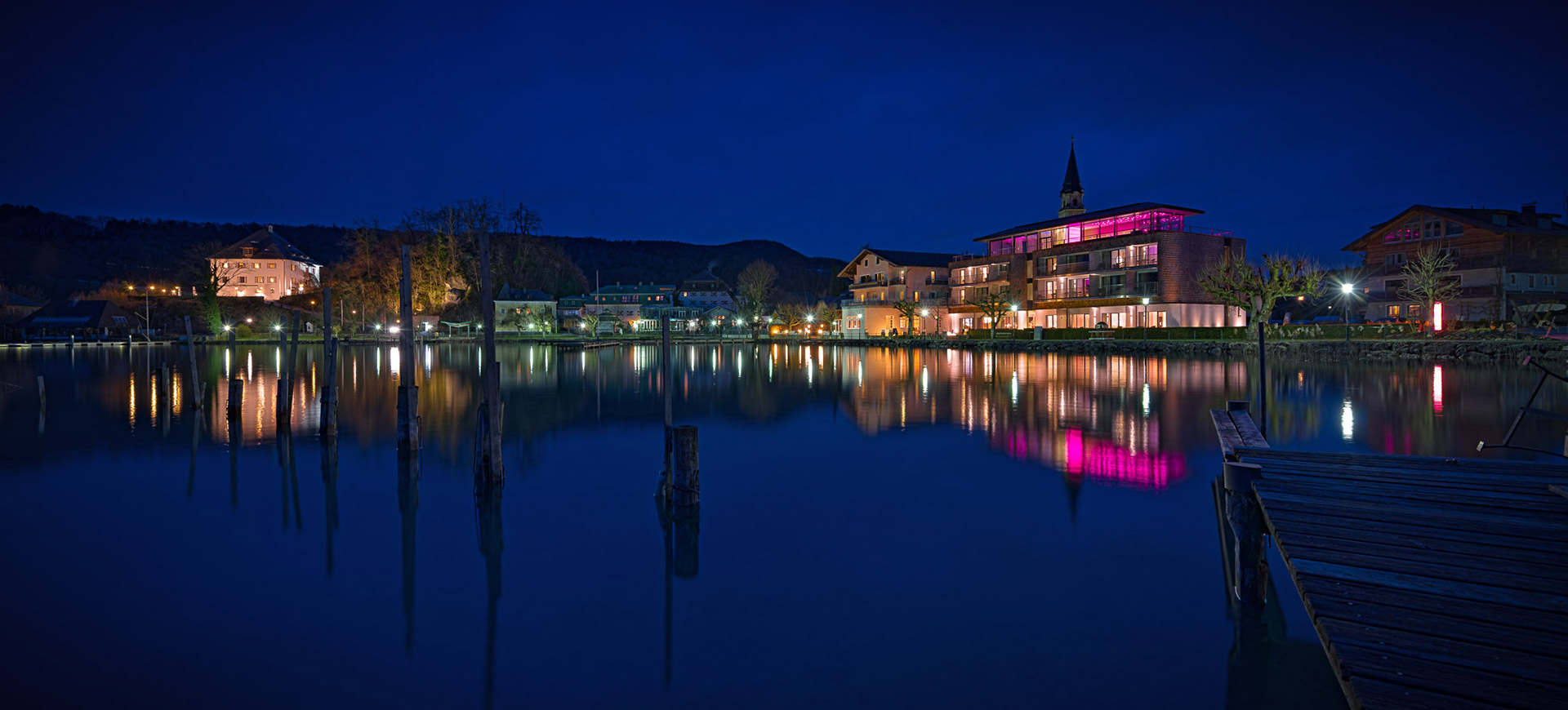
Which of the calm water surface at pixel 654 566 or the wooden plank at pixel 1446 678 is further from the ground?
the wooden plank at pixel 1446 678

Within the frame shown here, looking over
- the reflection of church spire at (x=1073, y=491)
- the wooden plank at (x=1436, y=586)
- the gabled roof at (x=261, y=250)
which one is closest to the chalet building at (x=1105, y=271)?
the reflection of church spire at (x=1073, y=491)

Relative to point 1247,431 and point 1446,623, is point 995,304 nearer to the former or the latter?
point 1247,431

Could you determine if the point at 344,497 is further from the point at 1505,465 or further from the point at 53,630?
the point at 1505,465

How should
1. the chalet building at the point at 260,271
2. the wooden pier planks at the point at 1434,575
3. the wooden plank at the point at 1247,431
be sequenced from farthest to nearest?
the chalet building at the point at 260,271, the wooden plank at the point at 1247,431, the wooden pier planks at the point at 1434,575

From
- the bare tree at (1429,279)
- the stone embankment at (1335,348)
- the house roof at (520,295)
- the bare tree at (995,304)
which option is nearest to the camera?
the stone embankment at (1335,348)

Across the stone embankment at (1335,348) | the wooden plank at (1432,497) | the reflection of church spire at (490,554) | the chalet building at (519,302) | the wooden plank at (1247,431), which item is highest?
the chalet building at (519,302)

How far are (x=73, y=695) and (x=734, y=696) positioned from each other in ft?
17.0

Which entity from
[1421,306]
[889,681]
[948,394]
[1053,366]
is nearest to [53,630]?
[889,681]

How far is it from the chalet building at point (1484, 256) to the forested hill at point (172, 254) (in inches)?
3029

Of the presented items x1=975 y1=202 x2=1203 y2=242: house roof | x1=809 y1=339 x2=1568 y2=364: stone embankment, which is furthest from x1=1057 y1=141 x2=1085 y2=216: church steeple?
x1=809 y1=339 x2=1568 y2=364: stone embankment

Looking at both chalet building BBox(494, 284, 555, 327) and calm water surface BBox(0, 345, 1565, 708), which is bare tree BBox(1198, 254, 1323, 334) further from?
chalet building BBox(494, 284, 555, 327)

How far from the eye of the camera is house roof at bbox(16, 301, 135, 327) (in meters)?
84.0

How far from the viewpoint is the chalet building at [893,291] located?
74.6 meters

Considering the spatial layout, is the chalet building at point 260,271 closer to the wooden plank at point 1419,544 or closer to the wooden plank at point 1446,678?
the wooden plank at point 1419,544
